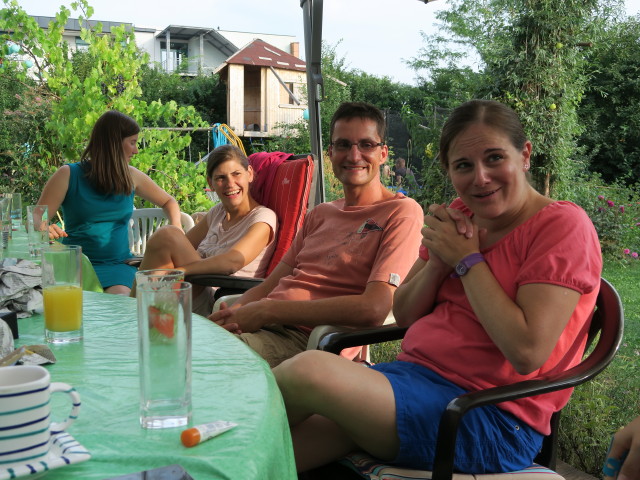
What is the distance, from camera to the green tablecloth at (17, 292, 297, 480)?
744mm

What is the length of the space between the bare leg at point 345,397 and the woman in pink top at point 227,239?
1492mm

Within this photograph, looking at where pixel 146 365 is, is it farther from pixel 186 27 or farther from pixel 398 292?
pixel 186 27

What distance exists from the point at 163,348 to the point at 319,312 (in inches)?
58.9

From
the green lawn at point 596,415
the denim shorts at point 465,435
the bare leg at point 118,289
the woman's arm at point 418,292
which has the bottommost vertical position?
the green lawn at point 596,415

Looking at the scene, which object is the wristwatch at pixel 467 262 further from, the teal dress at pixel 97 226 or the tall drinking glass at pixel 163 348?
the teal dress at pixel 97 226

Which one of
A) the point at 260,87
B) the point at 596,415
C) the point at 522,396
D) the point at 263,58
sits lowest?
the point at 596,415

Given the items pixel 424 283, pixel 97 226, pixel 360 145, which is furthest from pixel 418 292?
pixel 97 226

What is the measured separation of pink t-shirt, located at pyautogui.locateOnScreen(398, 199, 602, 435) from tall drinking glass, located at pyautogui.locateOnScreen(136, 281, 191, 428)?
929 mm

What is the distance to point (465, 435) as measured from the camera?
147 cm

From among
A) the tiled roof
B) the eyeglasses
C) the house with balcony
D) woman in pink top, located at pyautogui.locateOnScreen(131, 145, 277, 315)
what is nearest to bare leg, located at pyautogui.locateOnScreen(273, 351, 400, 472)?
the eyeglasses

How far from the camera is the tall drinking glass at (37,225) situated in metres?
2.69

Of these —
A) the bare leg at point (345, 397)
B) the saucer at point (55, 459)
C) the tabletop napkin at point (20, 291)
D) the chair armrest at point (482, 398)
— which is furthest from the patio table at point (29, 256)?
the saucer at point (55, 459)

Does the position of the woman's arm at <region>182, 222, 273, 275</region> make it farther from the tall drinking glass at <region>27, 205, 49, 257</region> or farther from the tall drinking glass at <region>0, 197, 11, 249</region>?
the tall drinking glass at <region>0, 197, 11, 249</region>

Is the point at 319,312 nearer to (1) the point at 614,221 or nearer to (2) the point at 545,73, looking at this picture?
(2) the point at 545,73
